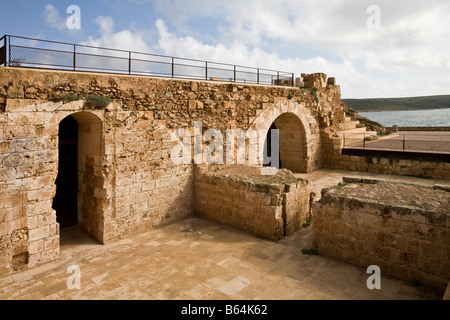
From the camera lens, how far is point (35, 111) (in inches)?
261

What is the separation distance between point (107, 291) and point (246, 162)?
6.91 meters

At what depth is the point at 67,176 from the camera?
883 cm

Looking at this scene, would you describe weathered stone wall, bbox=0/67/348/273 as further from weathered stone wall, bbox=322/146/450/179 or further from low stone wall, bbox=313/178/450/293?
weathered stone wall, bbox=322/146/450/179

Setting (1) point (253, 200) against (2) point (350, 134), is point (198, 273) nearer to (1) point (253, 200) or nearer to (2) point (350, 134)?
(1) point (253, 200)

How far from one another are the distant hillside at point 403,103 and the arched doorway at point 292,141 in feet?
345

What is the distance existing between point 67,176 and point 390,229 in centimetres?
811

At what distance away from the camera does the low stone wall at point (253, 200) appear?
26.4ft

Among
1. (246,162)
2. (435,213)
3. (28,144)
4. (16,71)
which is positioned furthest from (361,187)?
(16,71)

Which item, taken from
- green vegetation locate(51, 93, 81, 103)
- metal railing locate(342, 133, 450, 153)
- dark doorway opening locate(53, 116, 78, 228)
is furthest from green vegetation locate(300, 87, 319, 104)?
green vegetation locate(51, 93, 81, 103)

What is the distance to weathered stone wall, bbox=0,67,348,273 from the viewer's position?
642 centimetres

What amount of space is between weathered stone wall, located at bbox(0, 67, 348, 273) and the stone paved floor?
65 centimetres

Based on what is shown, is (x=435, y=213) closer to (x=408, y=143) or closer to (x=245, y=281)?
(x=245, y=281)

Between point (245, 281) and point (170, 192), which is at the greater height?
point (170, 192)

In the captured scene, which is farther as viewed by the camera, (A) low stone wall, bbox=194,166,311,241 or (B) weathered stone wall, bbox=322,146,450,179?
(B) weathered stone wall, bbox=322,146,450,179
